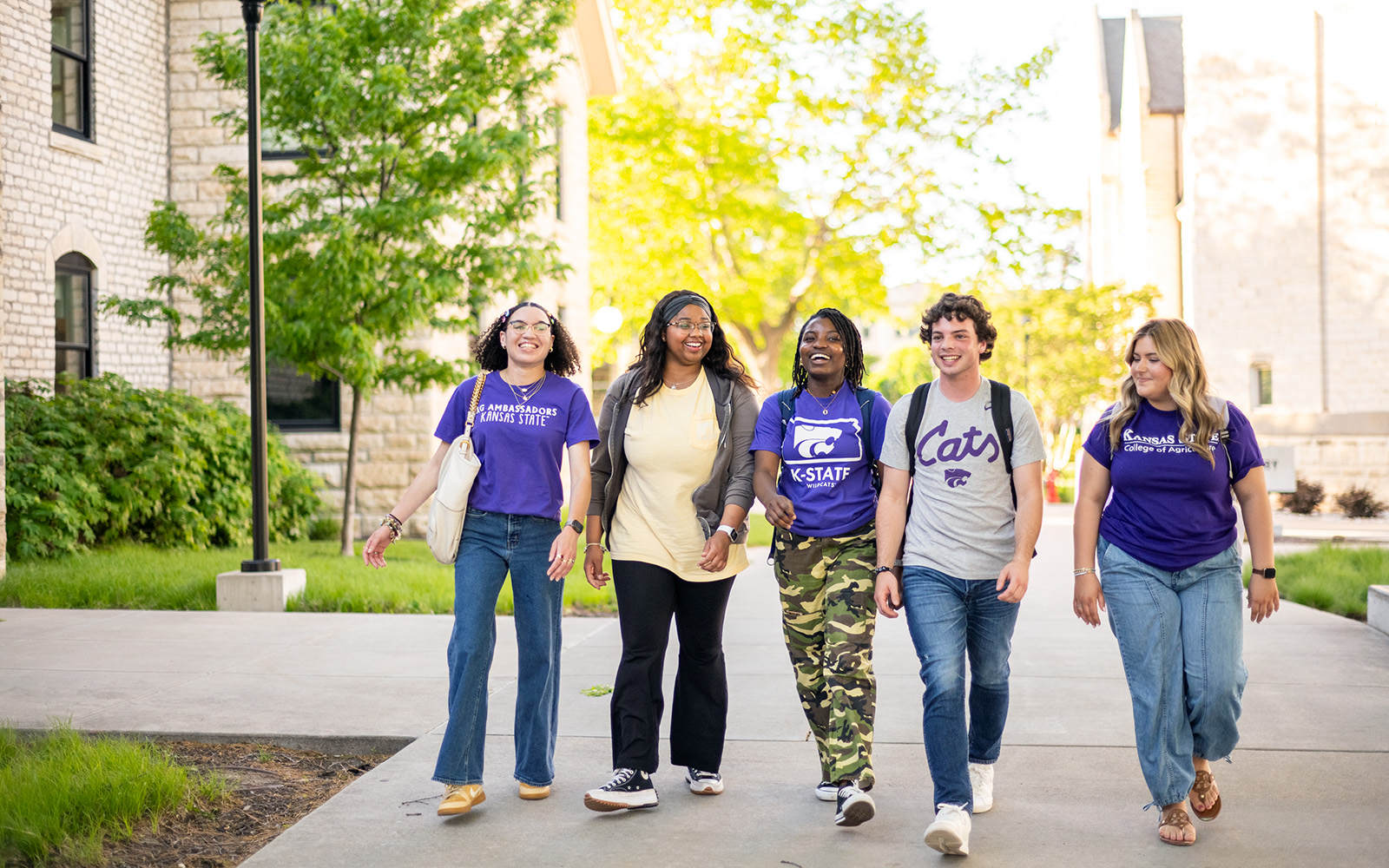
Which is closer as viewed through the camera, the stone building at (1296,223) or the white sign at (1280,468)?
the white sign at (1280,468)

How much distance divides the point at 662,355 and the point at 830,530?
0.94 metres

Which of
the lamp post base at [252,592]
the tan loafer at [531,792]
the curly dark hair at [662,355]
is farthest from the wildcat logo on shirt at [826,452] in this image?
the lamp post base at [252,592]

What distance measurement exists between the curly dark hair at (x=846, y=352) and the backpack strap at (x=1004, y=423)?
57 centimetres

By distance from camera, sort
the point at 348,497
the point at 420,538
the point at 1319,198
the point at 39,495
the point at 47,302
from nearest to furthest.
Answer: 1. the point at 39,495
2. the point at 348,497
3. the point at 47,302
4. the point at 420,538
5. the point at 1319,198

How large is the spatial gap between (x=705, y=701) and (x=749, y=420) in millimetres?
1097

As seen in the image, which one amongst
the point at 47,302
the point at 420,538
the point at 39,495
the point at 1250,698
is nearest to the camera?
the point at 1250,698

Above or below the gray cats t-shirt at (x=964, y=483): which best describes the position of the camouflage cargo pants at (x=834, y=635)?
below

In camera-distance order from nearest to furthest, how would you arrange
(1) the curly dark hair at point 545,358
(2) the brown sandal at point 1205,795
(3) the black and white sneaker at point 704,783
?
1. (2) the brown sandal at point 1205,795
2. (3) the black and white sneaker at point 704,783
3. (1) the curly dark hair at point 545,358

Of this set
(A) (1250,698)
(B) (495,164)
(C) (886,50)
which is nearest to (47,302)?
(B) (495,164)

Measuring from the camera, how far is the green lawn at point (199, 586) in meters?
9.85

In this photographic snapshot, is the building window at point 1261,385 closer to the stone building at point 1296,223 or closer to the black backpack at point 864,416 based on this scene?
the stone building at point 1296,223

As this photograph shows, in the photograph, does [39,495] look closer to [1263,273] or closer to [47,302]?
[47,302]

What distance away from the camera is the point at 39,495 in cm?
1192

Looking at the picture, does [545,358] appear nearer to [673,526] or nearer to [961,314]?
[673,526]
